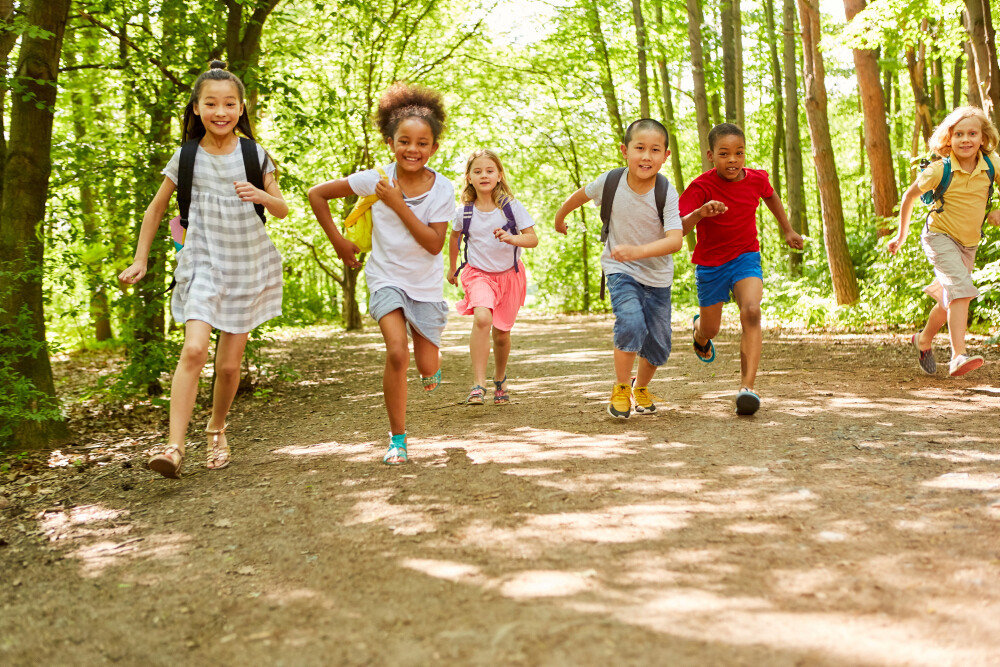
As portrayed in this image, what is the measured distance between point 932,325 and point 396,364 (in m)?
4.81

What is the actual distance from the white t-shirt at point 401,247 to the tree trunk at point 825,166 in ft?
32.2

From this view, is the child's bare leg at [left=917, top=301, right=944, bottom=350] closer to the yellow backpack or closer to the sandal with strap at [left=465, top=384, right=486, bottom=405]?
the sandal with strap at [left=465, top=384, right=486, bottom=405]

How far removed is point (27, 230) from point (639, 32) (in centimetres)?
1470

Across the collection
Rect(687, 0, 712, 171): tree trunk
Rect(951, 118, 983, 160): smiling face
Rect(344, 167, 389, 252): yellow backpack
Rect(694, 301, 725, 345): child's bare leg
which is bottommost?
Rect(694, 301, 725, 345): child's bare leg

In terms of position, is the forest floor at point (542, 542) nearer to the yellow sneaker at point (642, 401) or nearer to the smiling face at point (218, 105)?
the yellow sneaker at point (642, 401)

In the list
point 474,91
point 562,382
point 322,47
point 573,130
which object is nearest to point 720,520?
point 562,382

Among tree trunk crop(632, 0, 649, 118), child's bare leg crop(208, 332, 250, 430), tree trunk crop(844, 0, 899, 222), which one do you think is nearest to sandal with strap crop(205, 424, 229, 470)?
child's bare leg crop(208, 332, 250, 430)

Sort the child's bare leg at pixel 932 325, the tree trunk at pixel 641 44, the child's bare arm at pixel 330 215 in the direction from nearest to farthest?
the child's bare arm at pixel 330 215
the child's bare leg at pixel 932 325
the tree trunk at pixel 641 44

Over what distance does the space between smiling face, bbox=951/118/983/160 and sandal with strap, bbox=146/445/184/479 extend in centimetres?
599

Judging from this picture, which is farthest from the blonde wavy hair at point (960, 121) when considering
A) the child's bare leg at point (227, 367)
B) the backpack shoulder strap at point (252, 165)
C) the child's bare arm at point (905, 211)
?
the child's bare leg at point (227, 367)

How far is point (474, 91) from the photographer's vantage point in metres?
21.7

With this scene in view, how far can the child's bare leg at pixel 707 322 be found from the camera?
6730 millimetres

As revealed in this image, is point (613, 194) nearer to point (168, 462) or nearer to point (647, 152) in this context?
point (647, 152)

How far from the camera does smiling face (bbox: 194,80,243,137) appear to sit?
4.91m
